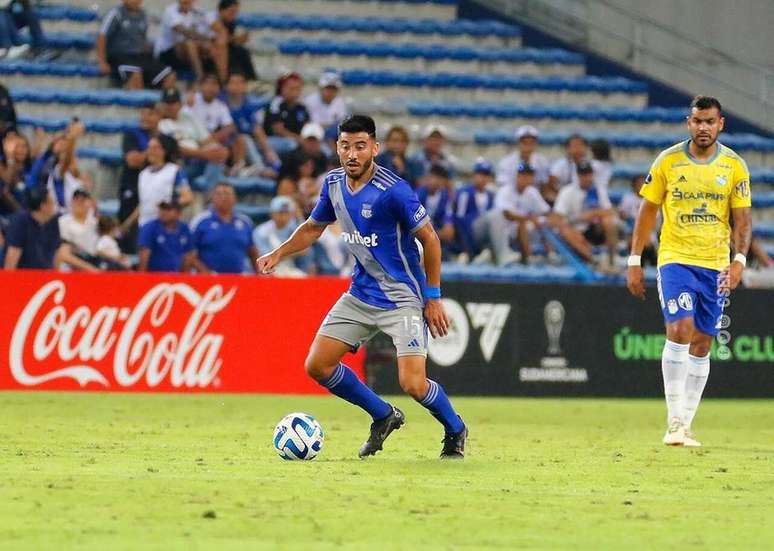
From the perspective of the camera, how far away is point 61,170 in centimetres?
1936

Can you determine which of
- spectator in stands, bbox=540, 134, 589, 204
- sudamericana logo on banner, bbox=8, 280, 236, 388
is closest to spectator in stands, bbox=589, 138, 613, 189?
spectator in stands, bbox=540, 134, 589, 204

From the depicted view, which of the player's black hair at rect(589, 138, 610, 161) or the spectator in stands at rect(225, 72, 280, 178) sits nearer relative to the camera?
the spectator in stands at rect(225, 72, 280, 178)

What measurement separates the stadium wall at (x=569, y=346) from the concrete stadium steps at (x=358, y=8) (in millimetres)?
8883

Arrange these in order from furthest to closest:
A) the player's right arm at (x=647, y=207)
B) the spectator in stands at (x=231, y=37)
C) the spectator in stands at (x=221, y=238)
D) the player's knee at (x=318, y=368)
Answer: the spectator in stands at (x=231, y=37), the spectator in stands at (x=221, y=238), the player's right arm at (x=647, y=207), the player's knee at (x=318, y=368)

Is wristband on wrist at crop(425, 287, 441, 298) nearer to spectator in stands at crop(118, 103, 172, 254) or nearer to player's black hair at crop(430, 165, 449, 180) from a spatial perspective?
spectator in stands at crop(118, 103, 172, 254)

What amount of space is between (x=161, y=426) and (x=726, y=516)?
6527 millimetres

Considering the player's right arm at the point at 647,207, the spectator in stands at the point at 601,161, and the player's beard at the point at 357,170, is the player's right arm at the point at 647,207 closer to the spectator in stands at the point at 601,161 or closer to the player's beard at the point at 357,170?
the player's beard at the point at 357,170

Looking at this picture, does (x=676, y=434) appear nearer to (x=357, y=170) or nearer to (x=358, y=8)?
(x=357, y=170)

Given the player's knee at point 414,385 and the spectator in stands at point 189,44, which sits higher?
the spectator in stands at point 189,44

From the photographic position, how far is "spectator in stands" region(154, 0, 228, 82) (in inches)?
878

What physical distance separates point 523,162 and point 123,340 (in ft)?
21.2

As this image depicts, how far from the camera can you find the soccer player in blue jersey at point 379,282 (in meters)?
9.82

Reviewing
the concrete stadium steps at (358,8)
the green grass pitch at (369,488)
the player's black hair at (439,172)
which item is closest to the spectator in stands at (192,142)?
the player's black hair at (439,172)

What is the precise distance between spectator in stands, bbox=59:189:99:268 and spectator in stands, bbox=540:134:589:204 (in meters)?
6.30
